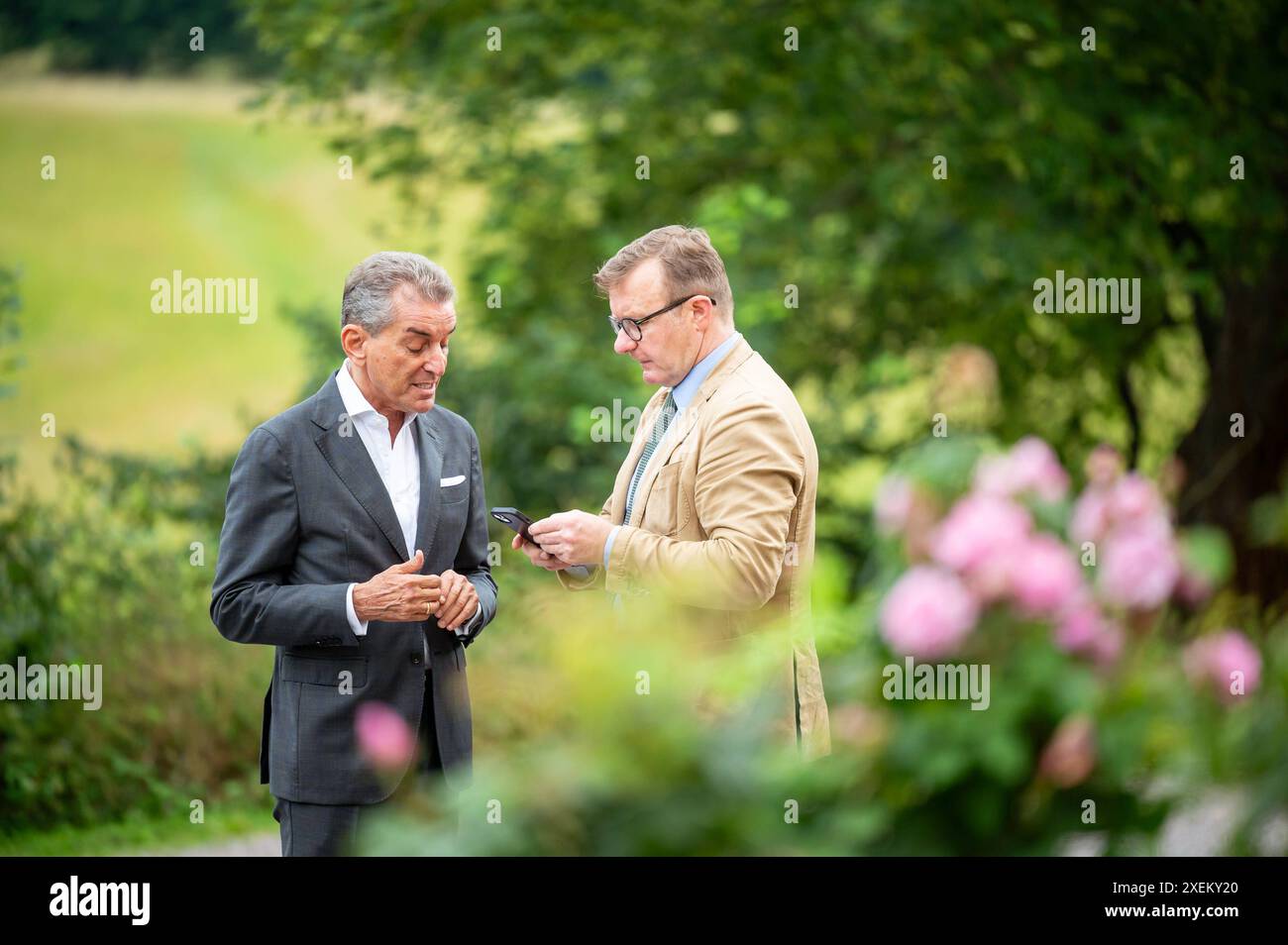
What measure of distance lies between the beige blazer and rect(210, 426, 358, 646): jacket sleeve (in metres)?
0.68

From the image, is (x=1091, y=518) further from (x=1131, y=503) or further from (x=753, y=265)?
(x=753, y=265)

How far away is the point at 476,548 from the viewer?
360cm

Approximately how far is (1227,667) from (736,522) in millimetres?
1099

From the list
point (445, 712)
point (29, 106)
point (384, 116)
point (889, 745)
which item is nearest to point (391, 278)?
point (445, 712)

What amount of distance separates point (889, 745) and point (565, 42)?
8.05 metres

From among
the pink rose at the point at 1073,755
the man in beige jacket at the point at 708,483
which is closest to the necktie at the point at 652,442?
the man in beige jacket at the point at 708,483

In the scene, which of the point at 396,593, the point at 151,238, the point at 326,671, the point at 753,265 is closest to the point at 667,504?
the point at 396,593

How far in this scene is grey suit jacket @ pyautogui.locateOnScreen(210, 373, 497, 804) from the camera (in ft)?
10.2

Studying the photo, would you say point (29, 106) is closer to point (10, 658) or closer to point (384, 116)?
point (384, 116)

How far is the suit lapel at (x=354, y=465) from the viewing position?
126 inches

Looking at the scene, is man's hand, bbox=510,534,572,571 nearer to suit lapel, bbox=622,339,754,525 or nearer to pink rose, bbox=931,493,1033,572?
suit lapel, bbox=622,339,754,525

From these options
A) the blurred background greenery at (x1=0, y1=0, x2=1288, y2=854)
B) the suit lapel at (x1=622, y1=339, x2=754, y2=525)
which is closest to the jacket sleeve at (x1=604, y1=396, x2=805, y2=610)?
the suit lapel at (x1=622, y1=339, x2=754, y2=525)

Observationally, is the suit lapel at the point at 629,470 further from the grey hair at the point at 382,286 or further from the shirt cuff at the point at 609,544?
the grey hair at the point at 382,286

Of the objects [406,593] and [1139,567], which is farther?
[406,593]
